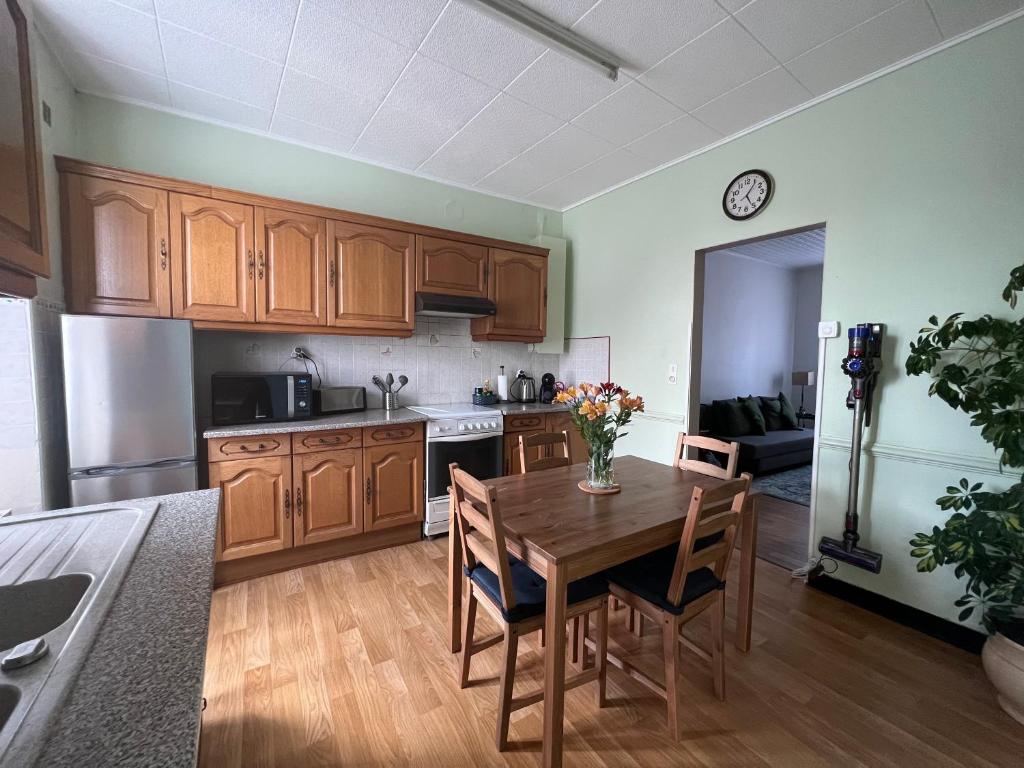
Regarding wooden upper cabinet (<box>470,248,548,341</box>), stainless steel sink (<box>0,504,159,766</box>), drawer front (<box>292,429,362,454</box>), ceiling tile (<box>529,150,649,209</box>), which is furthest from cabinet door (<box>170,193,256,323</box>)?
ceiling tile (<box>529,150,649,209</box>)

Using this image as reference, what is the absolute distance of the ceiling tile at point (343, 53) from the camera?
6.04ft

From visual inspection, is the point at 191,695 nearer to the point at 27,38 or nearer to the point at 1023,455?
the point at 27,38

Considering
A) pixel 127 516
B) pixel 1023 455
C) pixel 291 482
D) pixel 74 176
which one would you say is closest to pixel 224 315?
pixel 74 176

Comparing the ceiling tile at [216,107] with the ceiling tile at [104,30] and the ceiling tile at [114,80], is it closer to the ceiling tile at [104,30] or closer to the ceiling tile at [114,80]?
the ceiling tile at [114,80]

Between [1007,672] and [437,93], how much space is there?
3.53 m

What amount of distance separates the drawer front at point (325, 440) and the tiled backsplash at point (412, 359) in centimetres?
61

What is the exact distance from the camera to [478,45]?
6.46 feet

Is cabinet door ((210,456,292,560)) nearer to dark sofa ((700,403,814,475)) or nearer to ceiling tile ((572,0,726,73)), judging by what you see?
ceiling tile ((572,0,726,73))

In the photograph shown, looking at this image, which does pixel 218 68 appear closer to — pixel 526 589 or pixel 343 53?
pixel 343 53

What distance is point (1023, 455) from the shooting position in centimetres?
154

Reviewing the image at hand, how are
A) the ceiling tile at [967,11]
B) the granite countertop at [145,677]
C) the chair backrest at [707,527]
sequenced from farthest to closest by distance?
the ceiling tile at [967,11]
the chair backrest at [707,527]
the granite countertop at [145,677]

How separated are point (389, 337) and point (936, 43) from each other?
3359 millimetres

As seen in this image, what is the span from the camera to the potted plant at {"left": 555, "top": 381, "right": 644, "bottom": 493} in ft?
5.59

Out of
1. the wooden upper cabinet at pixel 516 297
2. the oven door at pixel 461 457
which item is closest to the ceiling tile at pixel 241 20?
the wooden upper cabinet at pixel 516 297
